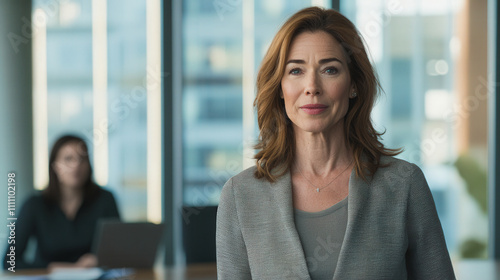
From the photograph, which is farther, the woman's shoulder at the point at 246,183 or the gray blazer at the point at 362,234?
the woman's shoulder at the point at 246,183

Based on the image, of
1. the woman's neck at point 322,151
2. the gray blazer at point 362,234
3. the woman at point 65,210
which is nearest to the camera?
the gray blazer at point 362,234

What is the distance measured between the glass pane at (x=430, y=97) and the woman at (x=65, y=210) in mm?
2410

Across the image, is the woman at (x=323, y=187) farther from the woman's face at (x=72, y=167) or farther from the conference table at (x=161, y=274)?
the woman's face at (x=72, y=167)

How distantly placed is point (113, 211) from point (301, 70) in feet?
8.09

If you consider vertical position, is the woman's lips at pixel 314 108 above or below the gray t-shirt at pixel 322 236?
above

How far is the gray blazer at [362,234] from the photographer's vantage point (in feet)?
4.34

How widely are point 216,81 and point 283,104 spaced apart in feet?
10.4

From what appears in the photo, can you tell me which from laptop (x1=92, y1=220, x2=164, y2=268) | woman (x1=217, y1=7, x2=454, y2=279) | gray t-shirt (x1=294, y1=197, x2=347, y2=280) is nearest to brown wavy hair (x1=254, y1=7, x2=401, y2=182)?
woman (x1=217, y1=7, x2=454, y2=279)

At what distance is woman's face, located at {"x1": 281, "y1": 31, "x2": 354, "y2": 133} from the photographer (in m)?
A: 1.37

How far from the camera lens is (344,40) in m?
1.41

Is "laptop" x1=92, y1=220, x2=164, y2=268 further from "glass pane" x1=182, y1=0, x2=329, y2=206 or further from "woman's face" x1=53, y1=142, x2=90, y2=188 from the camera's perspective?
"glass pane" x1=182, y1=0, x2=329, y2=206

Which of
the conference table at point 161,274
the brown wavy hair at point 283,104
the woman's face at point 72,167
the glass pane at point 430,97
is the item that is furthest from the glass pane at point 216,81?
the brown wavy hair at point 283,104

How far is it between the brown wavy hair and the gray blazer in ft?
0.18

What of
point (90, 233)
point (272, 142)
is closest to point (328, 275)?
point (272, 142)
